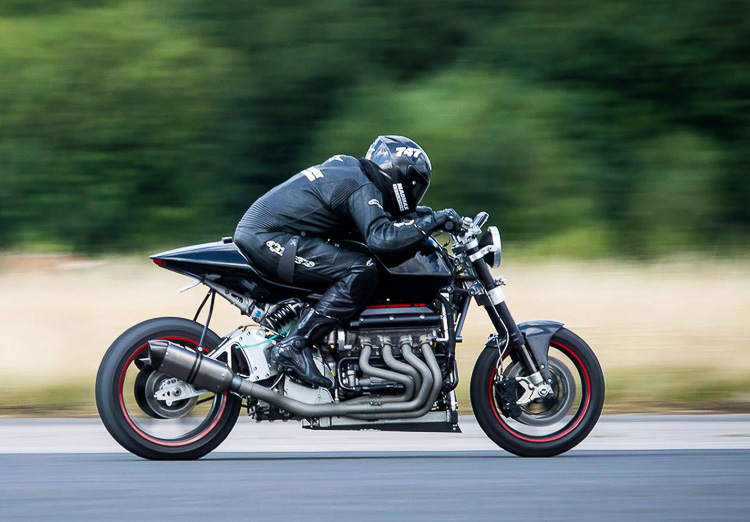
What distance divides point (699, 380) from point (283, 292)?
11.2 ft

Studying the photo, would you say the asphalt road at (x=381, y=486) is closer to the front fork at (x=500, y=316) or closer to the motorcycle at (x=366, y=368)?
the motorcycle at (x=366, y=368)

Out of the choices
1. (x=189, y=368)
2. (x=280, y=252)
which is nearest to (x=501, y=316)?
(x=280, y=252)

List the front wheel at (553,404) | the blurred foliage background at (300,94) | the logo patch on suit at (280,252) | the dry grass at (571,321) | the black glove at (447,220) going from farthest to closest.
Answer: the blurred foliage background at (300,94)
the dry grass at (571,321)
the front wheel at (553,404)
the logo patch on suit at (280,252)
the black glove at (447,220)

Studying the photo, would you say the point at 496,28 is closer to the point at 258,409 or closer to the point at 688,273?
the point at 688,273

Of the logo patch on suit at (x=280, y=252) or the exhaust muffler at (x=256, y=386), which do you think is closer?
the exhaust muffler at (x=256, y=386)

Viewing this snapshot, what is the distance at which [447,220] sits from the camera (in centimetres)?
565

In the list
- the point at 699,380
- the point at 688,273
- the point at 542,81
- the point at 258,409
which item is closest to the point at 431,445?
the point at 258,409

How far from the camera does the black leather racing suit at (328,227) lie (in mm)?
5648

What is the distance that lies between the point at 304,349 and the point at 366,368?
318 millimetres

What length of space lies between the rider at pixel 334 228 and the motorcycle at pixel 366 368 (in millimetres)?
97

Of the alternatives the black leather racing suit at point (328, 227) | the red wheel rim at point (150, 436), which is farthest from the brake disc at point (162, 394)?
the black leather racing suit at point (328, 227)

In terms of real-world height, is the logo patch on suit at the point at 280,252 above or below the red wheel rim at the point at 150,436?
above

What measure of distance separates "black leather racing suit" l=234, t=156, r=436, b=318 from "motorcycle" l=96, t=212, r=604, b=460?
11 centimetres

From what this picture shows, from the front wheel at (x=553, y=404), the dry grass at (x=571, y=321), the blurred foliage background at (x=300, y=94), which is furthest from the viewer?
the blurred foliage background at (x=300, y=94)
